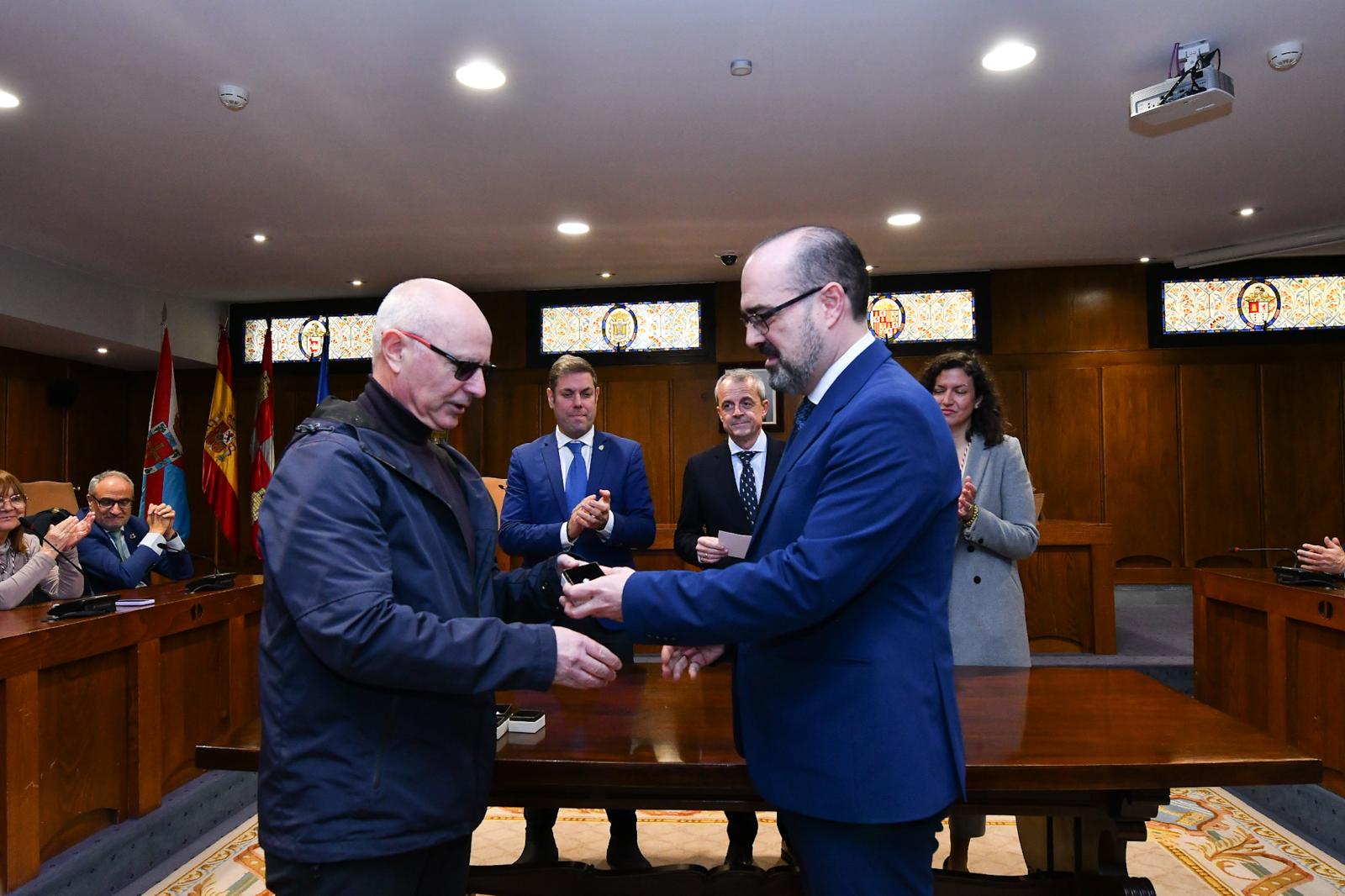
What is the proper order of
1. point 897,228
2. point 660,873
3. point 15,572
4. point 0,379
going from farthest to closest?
point 0,379 < point 897,228 < point 15,572 < point 660,873

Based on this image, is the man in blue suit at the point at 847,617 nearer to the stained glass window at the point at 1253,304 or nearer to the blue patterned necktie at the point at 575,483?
the blue patterned necktie at the point at 575,483

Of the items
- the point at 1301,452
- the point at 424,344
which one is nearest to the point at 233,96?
the point at 424,344

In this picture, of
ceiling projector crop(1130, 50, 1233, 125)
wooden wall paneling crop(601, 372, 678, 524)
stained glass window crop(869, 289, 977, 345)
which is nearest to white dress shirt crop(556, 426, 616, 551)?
ceiling projector crop(1130, 50, 1233, 125)

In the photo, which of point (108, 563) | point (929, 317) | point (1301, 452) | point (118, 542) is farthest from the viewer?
point (929, 317)

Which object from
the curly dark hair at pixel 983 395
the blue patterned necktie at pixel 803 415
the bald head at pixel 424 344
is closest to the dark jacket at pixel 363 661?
the bald head at pixel 424 344

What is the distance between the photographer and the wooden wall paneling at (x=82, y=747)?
2766mm

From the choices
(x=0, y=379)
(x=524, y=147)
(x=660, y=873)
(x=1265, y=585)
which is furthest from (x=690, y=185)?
(x=0, y=379)

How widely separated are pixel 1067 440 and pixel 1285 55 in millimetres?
4772

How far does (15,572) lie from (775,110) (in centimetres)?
403

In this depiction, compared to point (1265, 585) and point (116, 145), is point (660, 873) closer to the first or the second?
point (1265, 585)

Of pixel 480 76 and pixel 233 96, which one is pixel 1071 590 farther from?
pixel 233 96

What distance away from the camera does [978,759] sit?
155cm

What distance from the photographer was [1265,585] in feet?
12.1

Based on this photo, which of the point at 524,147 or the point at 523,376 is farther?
the point at 523,376
